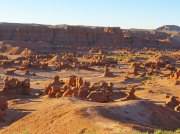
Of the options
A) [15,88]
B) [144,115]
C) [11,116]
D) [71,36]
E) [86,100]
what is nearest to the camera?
[144,115]

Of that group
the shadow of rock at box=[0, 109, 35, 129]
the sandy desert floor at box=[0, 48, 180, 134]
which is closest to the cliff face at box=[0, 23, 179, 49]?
the shadow of rock at box=[0, 109, 35, 129]

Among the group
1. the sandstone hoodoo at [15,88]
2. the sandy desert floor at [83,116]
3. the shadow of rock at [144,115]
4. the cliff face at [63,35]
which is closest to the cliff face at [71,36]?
the cliff face at [63,35]

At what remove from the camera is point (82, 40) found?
80.6 metres

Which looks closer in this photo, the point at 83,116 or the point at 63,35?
the point at 83,116

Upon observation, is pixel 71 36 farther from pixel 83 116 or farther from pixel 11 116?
pixel 83 116

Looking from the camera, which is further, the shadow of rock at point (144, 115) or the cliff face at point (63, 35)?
the cliff face at point (63, 35)

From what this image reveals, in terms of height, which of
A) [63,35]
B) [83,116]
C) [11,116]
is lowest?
[11,116]

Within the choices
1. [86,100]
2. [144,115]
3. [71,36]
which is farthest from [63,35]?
[144,115]

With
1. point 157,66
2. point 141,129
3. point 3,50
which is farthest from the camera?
point 3,50

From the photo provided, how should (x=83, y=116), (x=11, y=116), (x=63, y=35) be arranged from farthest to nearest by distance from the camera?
(x=63, y=35)
(x=11, y=116)
(x=83, y=116)

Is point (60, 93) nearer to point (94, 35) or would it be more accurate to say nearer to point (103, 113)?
point (103, 113)

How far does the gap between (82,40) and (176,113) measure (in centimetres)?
6189

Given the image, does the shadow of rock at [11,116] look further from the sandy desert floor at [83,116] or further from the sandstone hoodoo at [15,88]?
the sandstone hoodoo at [15,88]

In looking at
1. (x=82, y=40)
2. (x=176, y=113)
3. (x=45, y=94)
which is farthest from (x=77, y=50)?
(x=176, y=113)
